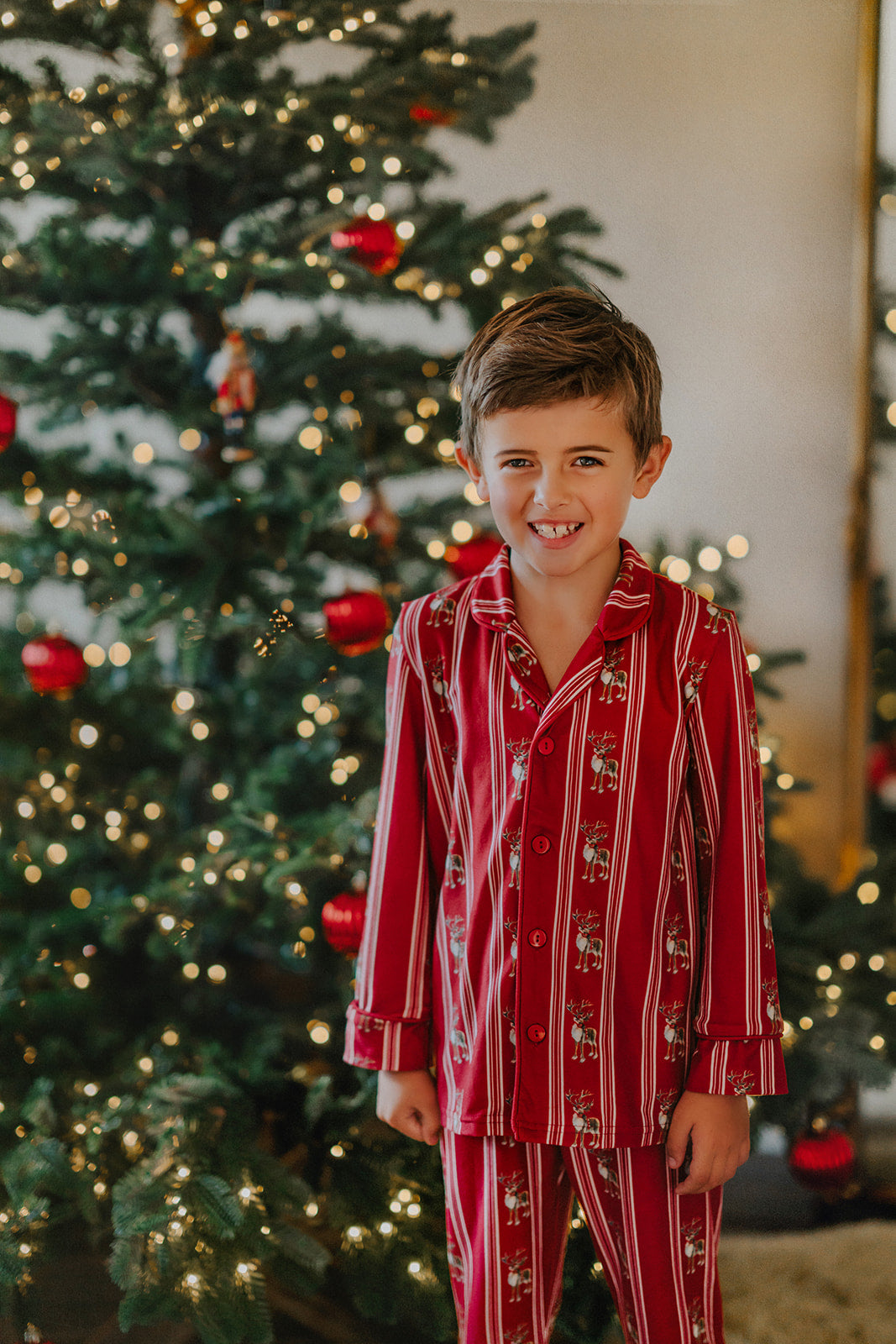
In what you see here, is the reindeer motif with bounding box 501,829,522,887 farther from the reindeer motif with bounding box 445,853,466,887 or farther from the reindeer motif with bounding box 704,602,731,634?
the reindeer motif with bounding box 704,602,731,634

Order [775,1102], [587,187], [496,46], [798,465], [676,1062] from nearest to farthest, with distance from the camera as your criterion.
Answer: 1. [676,1062]
2. [496,46]
3. [775,1102]
4. [587,187]
5. [798,465]

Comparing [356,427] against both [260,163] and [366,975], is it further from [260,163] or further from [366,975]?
[366,975]

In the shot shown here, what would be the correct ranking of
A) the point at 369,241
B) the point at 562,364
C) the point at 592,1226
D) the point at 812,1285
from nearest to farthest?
the point at 562,364
the point at 592,1226
the point at 369,241
the point at 812,1285

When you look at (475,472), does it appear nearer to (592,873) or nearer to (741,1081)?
(592,873)

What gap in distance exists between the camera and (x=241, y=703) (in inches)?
54.9

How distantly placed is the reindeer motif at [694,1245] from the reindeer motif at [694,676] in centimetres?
47

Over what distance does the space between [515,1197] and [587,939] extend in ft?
0.80

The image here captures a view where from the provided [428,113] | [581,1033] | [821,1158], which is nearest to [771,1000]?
[581,1033]

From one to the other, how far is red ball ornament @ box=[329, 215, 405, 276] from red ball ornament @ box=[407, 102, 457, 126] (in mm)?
156

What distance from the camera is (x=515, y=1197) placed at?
808 millimetres

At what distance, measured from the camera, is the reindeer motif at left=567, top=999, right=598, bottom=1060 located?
783mm

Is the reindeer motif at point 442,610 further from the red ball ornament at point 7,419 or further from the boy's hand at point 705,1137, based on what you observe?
the red ball ornament at point 7,419

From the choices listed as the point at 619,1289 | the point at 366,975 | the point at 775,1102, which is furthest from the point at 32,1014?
the point at 775,1102

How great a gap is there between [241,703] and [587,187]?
96 cm
